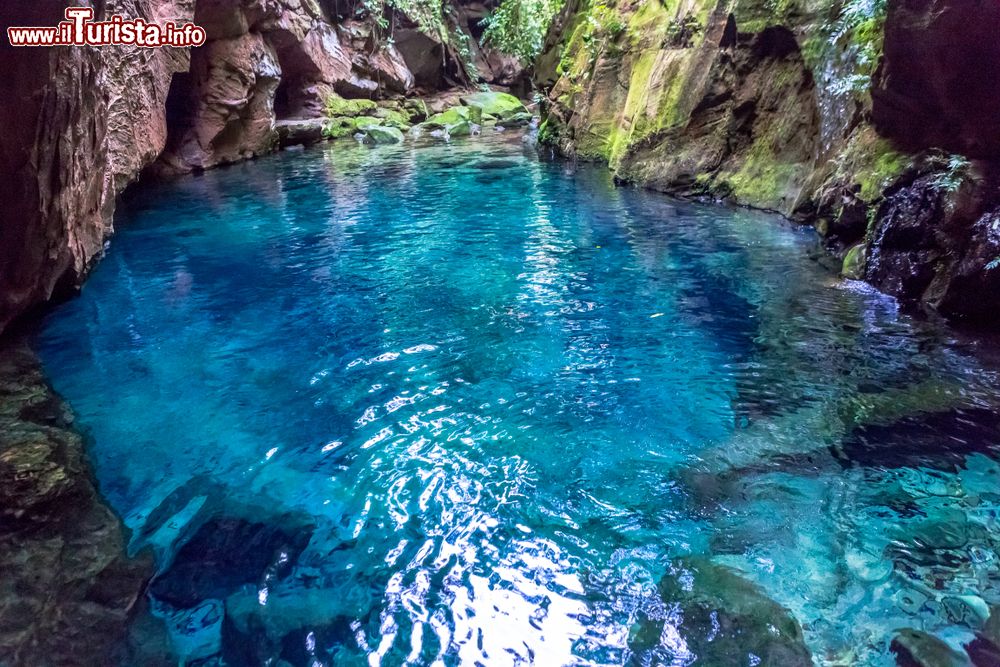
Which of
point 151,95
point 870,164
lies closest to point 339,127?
point 151,95

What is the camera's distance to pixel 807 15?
32.7ft

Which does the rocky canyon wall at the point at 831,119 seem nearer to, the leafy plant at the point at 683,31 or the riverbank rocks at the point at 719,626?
the leafy plant at the point at 683,31

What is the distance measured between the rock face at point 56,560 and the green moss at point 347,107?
23293 millimetres

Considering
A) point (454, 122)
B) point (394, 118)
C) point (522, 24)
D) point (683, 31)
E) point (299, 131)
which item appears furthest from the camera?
point (522, 24)

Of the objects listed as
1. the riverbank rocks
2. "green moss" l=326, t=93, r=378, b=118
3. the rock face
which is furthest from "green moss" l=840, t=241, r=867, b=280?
"green moss" l=326, t=93, r=378, b=118

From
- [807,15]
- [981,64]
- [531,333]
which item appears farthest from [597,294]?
[807,15]

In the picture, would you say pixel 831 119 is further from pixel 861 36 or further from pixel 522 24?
pixel 522 24

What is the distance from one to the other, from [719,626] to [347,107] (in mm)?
26523

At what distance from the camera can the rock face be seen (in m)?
2.71

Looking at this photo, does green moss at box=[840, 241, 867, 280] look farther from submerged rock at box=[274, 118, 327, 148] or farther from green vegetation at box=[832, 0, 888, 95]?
submerged rock at box=[274, 118, 327, 148]

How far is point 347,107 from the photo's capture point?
26.0 metres

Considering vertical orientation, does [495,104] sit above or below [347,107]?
above

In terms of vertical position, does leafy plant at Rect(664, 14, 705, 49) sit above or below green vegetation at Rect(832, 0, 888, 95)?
above

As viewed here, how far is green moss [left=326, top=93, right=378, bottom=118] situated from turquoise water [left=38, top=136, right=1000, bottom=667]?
1920cm
